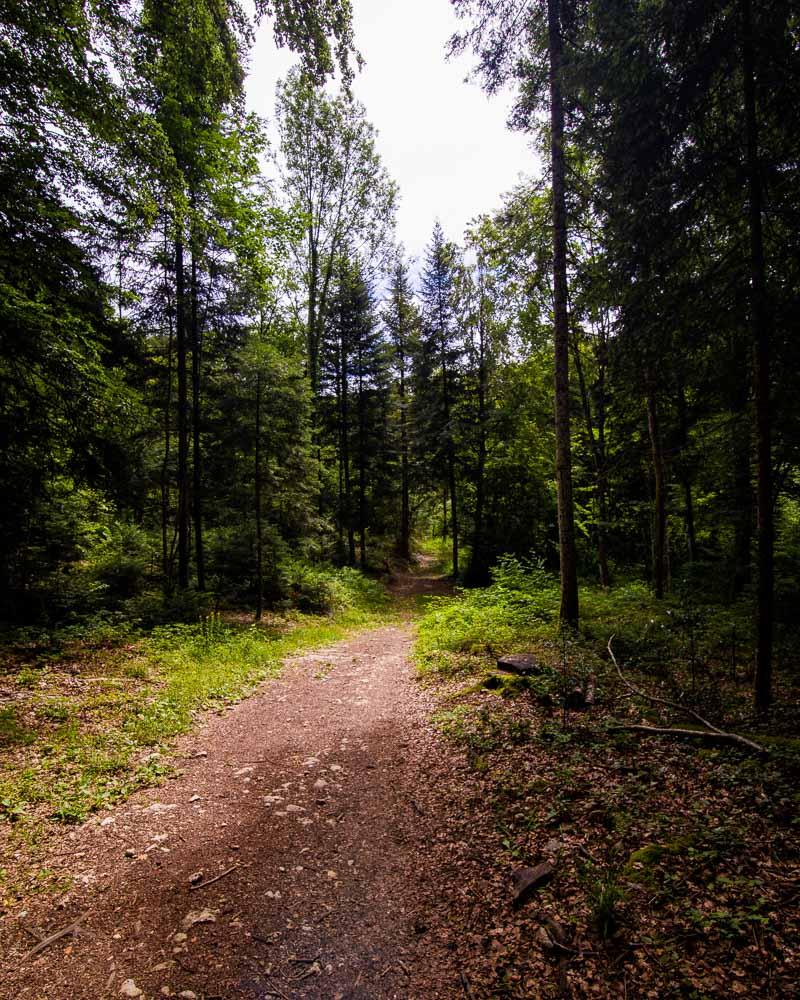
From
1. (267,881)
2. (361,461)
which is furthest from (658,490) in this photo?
(361,461)

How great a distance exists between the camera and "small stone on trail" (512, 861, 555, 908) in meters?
3.11

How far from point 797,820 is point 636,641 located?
4463 mm

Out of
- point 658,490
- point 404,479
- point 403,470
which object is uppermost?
point 403,470

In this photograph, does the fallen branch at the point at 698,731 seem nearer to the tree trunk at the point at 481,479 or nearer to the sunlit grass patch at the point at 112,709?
the sunlit grass patch at the point at 112,709

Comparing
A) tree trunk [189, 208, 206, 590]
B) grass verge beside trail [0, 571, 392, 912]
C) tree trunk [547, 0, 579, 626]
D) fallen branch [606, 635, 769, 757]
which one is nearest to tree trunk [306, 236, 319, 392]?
tree trunk [189, 208, 206, 590]

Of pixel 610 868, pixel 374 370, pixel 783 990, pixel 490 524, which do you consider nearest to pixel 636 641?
pixel 610 868

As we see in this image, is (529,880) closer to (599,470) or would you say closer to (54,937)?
(54,937)

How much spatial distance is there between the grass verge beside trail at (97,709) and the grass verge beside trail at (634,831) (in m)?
3.50

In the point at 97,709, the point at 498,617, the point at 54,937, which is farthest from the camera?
the point at 498,617

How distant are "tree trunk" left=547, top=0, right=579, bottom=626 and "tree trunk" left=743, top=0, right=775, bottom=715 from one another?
361 cm

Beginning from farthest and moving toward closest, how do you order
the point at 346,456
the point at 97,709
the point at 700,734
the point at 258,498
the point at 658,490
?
the point at 346,456 → the point at 258,498 → the point at 658,490 → the point at 97,709 → the point at 700,734

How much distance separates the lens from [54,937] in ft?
9.53

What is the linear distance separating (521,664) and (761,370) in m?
5.04

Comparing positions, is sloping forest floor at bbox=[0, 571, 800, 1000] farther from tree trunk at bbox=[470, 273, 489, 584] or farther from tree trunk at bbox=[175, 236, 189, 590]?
tree trunk at bbox=[470, 273, 489, 584]
